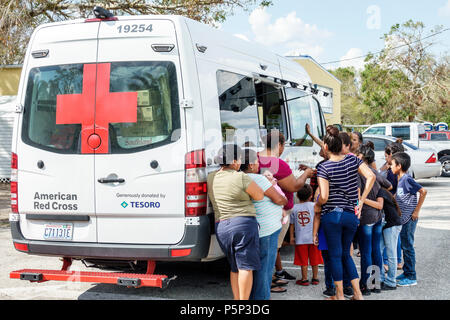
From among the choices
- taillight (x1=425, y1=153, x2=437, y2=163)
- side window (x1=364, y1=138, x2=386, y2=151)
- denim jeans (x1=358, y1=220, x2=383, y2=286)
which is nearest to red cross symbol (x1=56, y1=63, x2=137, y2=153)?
denim jeans (x1=358, y1=220, x2=383, y2=286)

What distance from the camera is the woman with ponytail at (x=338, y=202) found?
4891 millimetres

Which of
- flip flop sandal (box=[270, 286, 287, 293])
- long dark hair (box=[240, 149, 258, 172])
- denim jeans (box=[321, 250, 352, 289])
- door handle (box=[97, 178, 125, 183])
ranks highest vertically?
long dark hair (box=[240, 149, 258, 172])

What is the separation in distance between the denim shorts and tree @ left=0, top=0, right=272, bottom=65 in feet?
34.2

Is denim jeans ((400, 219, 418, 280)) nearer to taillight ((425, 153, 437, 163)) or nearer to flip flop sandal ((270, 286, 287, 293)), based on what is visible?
flip flop sandal ((270, 286, 287, 293))

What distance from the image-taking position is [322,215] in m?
5.00

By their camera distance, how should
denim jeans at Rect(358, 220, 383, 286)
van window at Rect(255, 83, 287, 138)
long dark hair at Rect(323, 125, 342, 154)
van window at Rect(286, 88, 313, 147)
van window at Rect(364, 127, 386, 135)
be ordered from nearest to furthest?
long dark hair at Rect(323, 125, 342, 154), denim jeans at Rect(358, 220, 383, 286), van window at Rect(255, 83, 287, 138), van window at Rect(286, 88, 313, 147), van window at Rect(364, 127, 386, 135)

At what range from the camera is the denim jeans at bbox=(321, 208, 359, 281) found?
16.0 ft

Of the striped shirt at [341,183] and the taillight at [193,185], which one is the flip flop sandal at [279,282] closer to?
the striped shirt at [341,183]

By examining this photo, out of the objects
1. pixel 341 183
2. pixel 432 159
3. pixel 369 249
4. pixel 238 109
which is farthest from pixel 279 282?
pixel 432 159

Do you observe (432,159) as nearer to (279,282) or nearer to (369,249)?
(369,249)

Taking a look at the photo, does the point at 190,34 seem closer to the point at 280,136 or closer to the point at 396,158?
the point at 280,136

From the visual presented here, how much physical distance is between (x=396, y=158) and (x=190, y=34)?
2.79m

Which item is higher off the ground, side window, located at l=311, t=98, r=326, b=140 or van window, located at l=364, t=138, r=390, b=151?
side window, located at l=311, t=98, r=326, b=140

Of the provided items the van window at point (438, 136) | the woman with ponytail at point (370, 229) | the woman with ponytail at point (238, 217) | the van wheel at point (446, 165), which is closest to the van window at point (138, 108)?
the woman with ponytail at point (238, 217)
